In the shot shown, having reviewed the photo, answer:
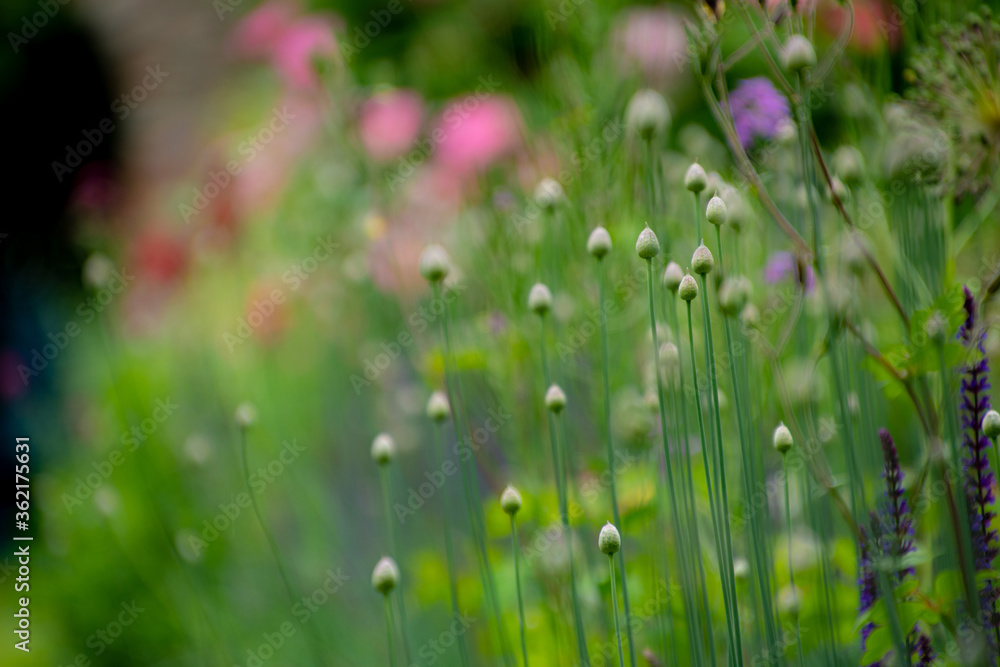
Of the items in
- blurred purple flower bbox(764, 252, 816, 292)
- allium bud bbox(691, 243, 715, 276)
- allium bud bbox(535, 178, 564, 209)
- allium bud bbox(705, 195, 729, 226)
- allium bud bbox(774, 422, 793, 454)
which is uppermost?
allium bud bbox(705, 195, 729, 226)

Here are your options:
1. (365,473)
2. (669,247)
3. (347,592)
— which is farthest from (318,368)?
(669,247)

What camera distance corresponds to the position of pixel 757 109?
869mm

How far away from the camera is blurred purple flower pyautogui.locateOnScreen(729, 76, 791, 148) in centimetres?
84
